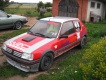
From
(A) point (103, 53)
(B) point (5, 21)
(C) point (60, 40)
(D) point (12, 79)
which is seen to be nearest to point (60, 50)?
(C) point (60, 40)

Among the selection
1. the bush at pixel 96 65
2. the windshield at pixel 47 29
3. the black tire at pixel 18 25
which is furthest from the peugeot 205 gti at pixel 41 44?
the black tire at pixel 18 25

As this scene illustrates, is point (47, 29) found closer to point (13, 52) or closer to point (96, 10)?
point (13, 52)

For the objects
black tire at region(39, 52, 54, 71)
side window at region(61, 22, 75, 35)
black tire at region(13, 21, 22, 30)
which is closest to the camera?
black tire at region(39, 52, 54, 71)

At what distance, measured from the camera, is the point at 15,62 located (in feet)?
19.1

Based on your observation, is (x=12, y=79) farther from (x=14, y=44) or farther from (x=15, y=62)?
(x=14, y=44)

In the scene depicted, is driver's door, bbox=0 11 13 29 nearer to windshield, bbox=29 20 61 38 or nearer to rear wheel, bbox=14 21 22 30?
rear wheel, bbox=14 21 22 30

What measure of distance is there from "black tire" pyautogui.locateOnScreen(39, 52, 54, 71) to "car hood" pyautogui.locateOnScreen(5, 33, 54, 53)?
1.33 ft

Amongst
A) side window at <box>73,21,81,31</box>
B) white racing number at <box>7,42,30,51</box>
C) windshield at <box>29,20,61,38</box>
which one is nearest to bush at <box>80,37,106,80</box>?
white racing number at <box>7,42,30,51</box>

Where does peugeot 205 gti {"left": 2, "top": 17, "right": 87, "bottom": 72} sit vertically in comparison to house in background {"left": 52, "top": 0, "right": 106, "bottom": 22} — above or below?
below

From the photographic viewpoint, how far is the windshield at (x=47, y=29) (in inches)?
260

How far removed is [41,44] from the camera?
595 centimetres

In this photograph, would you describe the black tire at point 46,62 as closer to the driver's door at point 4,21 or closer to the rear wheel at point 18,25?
the driver's door at point 4,21

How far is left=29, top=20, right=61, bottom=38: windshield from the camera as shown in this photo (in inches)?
260

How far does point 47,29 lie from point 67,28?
2.84ft
